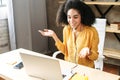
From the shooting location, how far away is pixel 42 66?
123 centimetres

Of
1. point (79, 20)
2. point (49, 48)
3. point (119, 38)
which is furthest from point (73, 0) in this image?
point (49, 48)

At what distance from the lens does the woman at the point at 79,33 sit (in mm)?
1646

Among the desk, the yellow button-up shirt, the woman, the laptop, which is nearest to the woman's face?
the woman

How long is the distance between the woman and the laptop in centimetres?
42

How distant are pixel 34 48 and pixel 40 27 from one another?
402 mm

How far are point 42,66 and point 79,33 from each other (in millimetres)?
625

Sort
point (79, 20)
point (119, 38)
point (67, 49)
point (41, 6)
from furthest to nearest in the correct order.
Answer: point (41, 6) < point (119, 38) < point (67, 49) < point (79, 20)

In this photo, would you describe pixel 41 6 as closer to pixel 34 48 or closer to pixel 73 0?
pixel 34 48

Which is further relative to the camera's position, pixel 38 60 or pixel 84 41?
pixel 84 41

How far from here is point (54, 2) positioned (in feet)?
11.7

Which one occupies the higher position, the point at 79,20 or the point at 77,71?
the point at 79,20

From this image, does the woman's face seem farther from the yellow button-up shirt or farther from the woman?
the yellow button-up shirt

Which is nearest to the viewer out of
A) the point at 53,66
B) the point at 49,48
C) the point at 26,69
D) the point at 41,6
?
the point at 53,66

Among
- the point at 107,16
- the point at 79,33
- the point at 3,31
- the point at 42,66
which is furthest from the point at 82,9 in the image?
the point at 3,31
